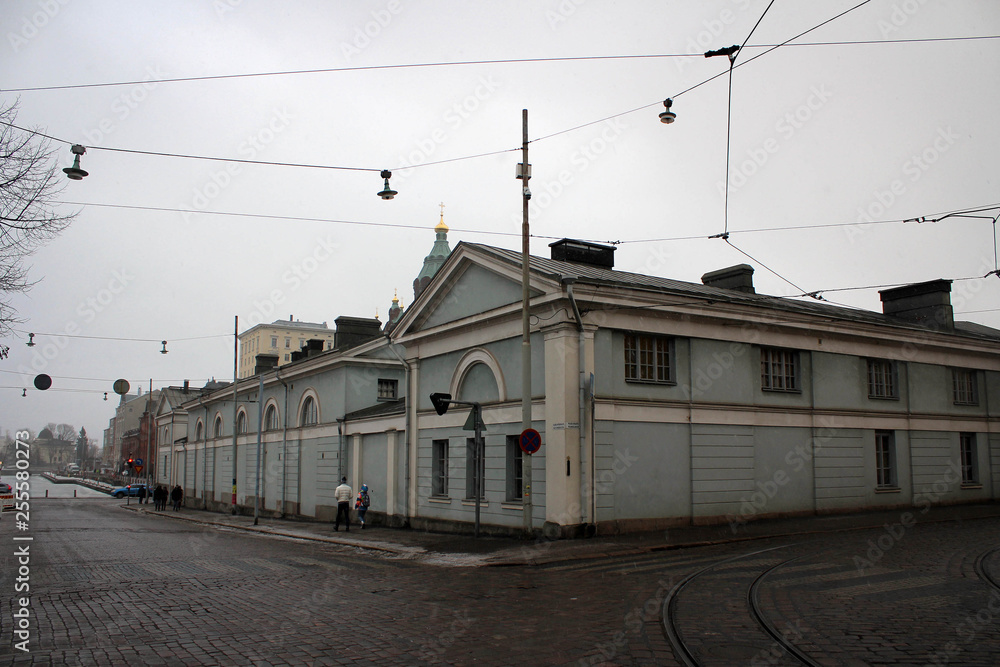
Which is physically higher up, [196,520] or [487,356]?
[487,356]

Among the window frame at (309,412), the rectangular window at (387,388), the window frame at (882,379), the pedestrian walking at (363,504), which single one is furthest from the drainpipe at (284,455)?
the window frame at (882,379)

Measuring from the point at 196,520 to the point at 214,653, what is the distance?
31786 mm

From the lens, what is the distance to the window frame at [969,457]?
2762 cm

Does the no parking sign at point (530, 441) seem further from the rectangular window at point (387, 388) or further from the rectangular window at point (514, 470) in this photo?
the rectangular window at point (387, 388)

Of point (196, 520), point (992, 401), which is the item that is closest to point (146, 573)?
point (196, 520)

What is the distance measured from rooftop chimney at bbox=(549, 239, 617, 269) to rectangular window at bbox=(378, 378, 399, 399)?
11.5 m

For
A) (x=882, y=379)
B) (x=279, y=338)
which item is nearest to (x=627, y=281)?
(x=882, y=379)

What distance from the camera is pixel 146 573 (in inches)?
550

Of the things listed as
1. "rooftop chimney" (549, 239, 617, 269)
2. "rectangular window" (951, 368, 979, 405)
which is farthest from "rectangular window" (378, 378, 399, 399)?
"rectangular window" (951, 368, 979, 405)

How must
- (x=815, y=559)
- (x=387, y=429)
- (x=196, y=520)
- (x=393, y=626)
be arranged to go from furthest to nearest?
1. (x=196, y=520)
2. (x=387, y=429)
3. (x=815, y=559)
4. (x=393, y=626)

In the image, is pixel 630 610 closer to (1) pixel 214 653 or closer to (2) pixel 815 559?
(1) pixel 214 653

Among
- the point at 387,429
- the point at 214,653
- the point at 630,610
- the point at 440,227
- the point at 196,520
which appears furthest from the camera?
the point at 440,227

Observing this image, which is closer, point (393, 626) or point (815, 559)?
point (393, 626)

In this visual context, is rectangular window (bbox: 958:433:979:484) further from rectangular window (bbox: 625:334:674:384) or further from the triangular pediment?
the triangular pediment
